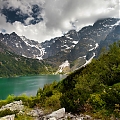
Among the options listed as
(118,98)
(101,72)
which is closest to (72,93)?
(118,98)

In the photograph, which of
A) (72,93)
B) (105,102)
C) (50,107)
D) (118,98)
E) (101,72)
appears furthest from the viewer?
(101,72)

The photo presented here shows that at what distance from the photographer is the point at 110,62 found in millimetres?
31344

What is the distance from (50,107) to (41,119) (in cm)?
432

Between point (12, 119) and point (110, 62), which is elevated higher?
point (110, 62)

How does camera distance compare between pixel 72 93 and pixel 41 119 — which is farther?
pixel 72 93

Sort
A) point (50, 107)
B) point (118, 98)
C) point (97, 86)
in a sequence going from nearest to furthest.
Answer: point (118, 98) → point (50, 107) → point (97, 86)

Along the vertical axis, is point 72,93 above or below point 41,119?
Result: above

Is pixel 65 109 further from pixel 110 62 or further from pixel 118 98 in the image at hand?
pixel 110 62

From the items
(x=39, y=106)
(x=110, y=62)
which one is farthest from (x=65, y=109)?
(x=110, y=62)

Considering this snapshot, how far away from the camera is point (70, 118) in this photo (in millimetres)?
17156

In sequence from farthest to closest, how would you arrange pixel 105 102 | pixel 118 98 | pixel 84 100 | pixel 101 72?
pixel 101 72, pixel 84 100, pixel 105 102, pixel 118 98

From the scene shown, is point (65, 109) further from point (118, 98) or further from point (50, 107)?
point (118, 98)

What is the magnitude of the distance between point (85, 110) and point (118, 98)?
3.94 m

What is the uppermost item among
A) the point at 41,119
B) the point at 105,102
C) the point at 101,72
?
the point at 101,72
